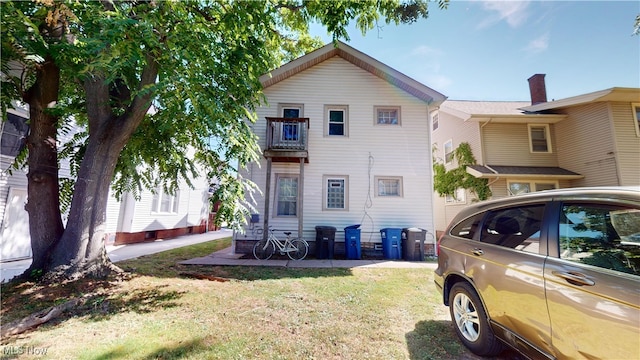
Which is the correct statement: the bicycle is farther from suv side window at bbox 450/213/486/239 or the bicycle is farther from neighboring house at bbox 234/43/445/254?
suv side window at bbox 450/213/486/239

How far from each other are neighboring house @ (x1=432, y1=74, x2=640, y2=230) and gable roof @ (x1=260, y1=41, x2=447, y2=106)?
159 inches

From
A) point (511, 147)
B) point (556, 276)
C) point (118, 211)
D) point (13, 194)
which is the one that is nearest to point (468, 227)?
point (556, 276)

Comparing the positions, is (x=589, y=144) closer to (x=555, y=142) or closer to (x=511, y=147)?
(x=555, y=142)

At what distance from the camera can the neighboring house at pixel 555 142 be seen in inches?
418

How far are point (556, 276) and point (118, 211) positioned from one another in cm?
1422

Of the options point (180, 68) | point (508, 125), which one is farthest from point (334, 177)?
point (508, 125)

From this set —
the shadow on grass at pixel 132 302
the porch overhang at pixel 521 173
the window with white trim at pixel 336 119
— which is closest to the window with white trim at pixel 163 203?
the shadow on grass at pixel 132 302

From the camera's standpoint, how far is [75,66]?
511 cm

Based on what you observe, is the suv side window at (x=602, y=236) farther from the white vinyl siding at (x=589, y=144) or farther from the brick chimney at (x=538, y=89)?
the brick chimney at (x=538, y=89)

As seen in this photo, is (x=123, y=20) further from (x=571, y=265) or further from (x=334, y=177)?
(x=334, y=177)

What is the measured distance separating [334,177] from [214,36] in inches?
245

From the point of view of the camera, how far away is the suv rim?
2953 millimetres

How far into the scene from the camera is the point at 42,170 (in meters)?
5.38

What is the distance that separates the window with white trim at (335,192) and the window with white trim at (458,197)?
751 centimetres
